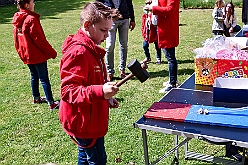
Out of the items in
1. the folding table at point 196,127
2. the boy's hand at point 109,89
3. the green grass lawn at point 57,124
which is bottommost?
the green grass lawn at point 57,124

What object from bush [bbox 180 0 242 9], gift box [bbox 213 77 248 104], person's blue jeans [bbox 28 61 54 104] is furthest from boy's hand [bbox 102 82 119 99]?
bush [bbox 180 0 242 9]

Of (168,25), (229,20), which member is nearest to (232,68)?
(168,25)

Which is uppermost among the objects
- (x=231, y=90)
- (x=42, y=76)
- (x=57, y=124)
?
(x=231, y=90)

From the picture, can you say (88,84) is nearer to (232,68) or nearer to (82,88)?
(82,88)

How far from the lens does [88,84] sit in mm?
2021

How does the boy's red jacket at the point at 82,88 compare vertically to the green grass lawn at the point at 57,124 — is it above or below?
above

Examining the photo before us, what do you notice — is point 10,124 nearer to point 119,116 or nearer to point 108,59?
point 119,116

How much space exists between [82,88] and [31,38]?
245cm

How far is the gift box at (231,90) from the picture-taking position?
2.21 meters

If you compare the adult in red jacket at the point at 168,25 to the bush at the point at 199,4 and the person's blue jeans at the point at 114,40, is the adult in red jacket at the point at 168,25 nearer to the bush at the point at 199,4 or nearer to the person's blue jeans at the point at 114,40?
the person's blue jeans at the point at 114,40

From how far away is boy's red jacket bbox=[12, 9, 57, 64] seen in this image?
403 cm

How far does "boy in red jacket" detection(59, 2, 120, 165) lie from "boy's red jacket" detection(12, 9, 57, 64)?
212 cm

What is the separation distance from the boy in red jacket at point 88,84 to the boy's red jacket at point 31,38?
212 cm

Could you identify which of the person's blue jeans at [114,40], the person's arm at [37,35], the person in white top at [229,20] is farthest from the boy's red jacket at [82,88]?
the person in white top at [229,20]
